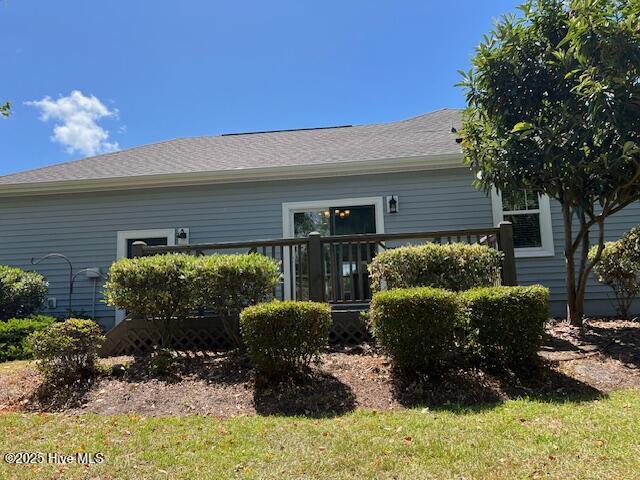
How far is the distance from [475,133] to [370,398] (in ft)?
14.0

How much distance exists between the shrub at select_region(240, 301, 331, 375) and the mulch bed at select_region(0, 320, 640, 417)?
0.24 meters

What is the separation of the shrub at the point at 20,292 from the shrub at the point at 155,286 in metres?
4.21

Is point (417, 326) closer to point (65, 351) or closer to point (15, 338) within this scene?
point (65, 351)

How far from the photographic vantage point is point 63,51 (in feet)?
46.6

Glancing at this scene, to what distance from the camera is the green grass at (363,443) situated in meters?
2.63

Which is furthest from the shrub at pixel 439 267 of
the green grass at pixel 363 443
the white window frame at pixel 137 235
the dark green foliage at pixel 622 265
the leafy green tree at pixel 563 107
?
the white window frame at pixel 137 235

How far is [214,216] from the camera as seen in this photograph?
374 inches

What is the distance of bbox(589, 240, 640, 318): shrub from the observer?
Result: 6.85m

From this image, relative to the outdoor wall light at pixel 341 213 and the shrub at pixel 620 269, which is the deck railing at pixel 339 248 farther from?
the outdoor wall light at pixel 341 213

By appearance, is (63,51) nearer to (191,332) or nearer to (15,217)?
(15,217)

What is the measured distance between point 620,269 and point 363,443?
236 inches

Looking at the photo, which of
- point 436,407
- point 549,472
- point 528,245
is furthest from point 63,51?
point 549,472

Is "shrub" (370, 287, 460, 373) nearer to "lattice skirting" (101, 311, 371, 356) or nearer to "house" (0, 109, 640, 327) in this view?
"lattice skirting" (101, 311, 371, 356)

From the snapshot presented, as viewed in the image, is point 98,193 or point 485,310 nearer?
point 485,310
